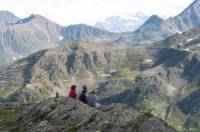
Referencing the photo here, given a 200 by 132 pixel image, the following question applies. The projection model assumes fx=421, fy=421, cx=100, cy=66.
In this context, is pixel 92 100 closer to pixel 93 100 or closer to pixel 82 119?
pixel 93 100

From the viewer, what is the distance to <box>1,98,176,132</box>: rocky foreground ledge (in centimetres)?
4175

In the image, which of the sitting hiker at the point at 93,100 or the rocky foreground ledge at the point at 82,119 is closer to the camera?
the rocky foreground ledge at the point at 82,119

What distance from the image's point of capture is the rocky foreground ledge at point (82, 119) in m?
41.8

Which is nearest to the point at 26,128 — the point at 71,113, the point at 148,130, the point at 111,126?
the point at 71,113

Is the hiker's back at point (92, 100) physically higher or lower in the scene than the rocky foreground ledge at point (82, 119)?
higher

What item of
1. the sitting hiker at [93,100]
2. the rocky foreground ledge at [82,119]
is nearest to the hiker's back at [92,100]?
the sitting hiker at [93,100]

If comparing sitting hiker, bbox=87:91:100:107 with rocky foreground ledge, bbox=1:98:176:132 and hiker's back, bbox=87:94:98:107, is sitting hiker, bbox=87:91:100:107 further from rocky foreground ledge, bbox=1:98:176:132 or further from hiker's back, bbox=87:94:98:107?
rocky foreground ledge, bbox=1:98:176:132

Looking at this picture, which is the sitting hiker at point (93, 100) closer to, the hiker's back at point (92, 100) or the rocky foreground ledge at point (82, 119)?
the hiker's back at point (92, 100)

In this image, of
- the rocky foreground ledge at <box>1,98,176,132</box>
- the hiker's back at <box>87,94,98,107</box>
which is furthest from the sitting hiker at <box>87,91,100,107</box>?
the rocky foreground ledge at <box>1,98,176,132</box>

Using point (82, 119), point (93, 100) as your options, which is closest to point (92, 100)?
point (93, 100)

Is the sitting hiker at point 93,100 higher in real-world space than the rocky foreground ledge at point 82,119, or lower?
higher

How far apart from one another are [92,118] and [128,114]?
15.0ft

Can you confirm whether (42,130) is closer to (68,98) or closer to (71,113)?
(71,113)

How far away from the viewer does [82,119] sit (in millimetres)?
47906
